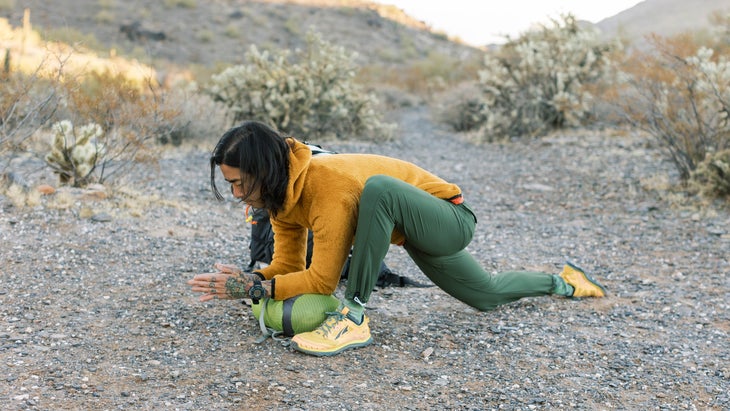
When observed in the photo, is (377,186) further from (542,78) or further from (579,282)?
(542,78)

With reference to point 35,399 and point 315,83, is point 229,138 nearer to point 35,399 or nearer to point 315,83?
point 35,399

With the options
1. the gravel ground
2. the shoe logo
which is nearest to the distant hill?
the gravel ground

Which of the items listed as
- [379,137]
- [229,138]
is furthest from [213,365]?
[379,137]

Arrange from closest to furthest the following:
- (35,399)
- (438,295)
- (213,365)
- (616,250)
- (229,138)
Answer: (35,399) → (229,138) → (213,365) → (438,295) → (616,250)

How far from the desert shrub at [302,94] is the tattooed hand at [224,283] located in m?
6.68

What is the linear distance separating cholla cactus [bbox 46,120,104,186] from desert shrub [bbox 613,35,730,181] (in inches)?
198

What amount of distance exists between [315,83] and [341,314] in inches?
301

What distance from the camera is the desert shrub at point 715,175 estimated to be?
6295 mm

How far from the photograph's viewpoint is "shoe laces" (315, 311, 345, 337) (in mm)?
3129

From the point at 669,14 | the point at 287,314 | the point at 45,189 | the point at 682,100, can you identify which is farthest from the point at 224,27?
the point at 287,314

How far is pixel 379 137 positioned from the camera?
10883 mm

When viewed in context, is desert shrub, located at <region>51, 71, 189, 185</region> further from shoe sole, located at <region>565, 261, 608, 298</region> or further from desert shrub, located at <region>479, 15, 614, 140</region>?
desert shrub, located at <region>479, 15, 614, 140</region>

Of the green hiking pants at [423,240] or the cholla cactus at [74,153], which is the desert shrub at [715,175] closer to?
the green hiking pants at [423,240]

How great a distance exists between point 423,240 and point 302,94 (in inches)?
274
